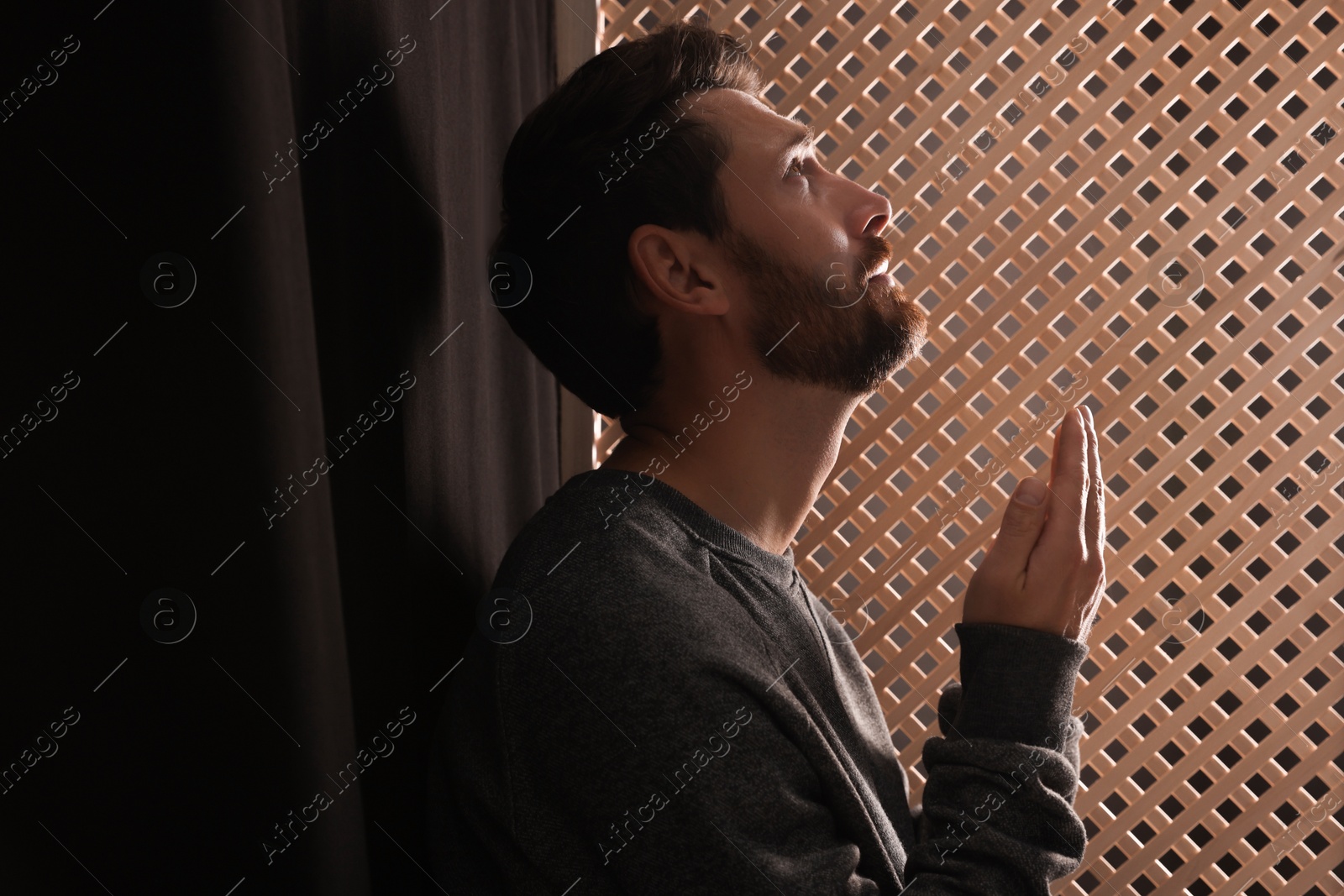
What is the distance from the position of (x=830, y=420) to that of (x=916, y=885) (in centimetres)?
42

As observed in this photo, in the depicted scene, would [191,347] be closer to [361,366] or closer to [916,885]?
[361,366]

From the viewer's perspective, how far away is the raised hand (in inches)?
30.5

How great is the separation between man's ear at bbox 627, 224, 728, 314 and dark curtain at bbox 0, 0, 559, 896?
275 mm

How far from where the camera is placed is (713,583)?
75 centimetres

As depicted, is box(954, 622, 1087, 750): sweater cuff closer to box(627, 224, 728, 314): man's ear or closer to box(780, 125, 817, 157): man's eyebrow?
box(627, 224, 728, 314): man's ear

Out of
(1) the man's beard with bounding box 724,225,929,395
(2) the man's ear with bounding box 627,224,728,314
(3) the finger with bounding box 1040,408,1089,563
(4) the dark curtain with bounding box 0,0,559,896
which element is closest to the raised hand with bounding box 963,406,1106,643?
(3) the finger with bounding box 1040,408,1089,563

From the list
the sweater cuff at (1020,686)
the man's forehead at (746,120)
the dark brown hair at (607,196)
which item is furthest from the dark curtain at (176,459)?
the sweater cuff at (1020,686)

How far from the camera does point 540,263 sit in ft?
3.07

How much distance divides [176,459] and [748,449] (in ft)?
1.63

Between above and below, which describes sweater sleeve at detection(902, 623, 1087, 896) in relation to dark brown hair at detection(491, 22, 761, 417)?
below

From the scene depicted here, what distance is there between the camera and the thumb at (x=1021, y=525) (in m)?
0.81

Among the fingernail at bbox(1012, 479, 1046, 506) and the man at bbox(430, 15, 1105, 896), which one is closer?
the man at bbox(430, 15, 1105, 896)

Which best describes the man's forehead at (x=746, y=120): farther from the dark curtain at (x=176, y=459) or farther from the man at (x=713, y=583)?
the dark curtain at (x=176, y=459)

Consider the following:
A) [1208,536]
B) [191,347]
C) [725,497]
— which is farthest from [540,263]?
[1208,536]
